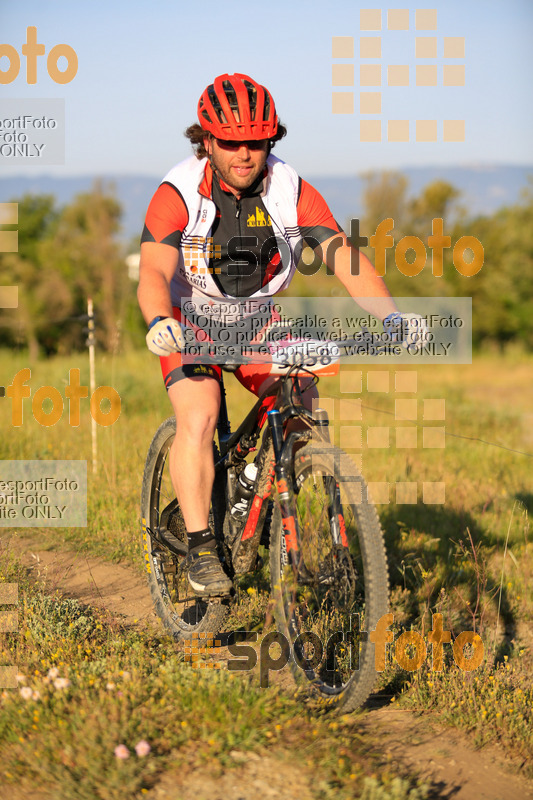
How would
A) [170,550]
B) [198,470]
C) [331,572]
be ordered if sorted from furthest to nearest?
[170,550], [198,470], [331,572]

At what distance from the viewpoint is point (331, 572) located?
3430mm

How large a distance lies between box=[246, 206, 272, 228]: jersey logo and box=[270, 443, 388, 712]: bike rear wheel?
50.2 inches

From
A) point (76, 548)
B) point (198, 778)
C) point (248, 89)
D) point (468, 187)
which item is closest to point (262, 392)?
point (248, 89)

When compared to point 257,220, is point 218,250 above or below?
below

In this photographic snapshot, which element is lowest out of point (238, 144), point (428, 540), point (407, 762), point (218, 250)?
point (407, 762)

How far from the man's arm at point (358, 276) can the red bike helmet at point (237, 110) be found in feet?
2.09

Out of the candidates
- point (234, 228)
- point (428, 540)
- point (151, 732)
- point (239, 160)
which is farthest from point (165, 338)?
point (428, 540)

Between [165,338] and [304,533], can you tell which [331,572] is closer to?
[304,533]

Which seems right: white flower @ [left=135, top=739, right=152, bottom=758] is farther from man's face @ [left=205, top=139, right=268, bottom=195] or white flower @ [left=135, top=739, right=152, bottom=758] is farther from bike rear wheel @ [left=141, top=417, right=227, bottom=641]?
man's face @ [left=205, top=139, right=268, bottom=195]

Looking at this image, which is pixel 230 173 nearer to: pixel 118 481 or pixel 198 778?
pixel 198 778

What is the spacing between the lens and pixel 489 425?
40.0 feet

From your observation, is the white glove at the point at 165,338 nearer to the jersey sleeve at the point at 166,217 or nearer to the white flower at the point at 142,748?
the jersey sleeve at the point at 166,217

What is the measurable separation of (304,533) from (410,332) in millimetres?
1004

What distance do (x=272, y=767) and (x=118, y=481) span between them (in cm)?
415
